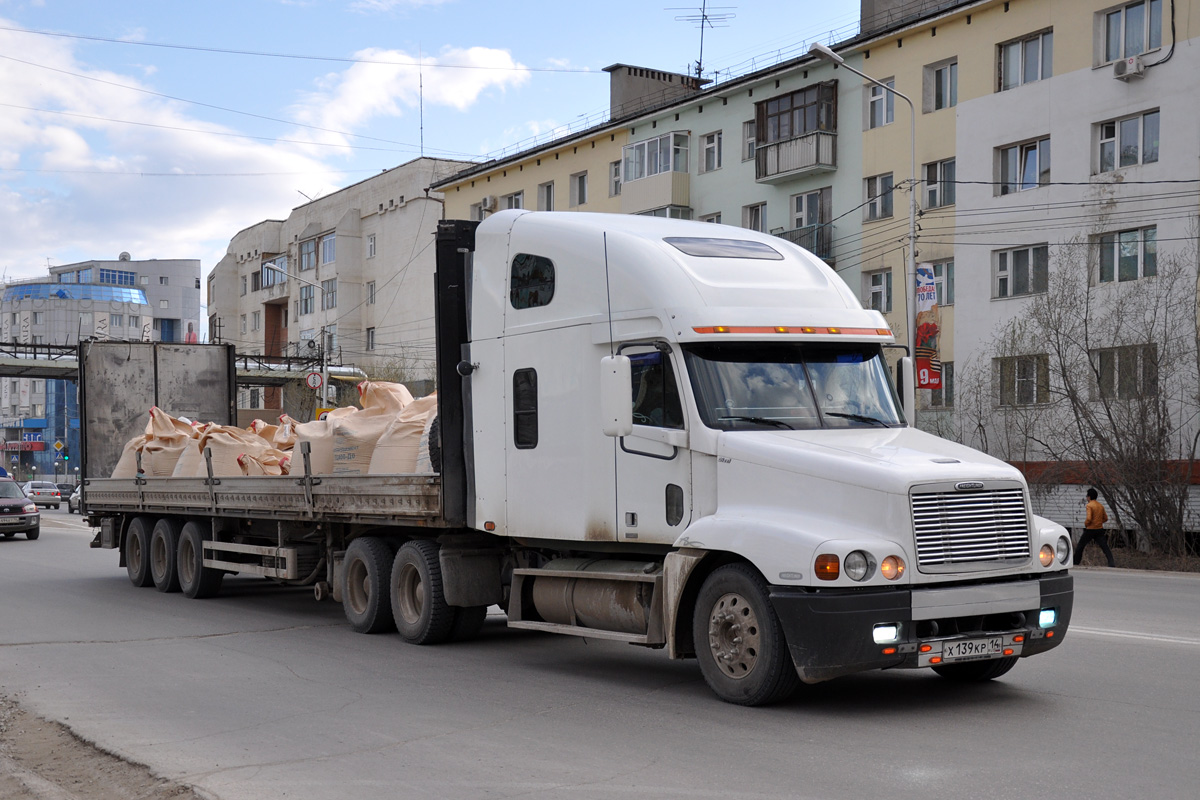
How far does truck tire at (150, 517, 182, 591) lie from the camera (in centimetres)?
1678

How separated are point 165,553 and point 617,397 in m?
10.3

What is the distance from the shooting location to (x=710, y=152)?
42.7m

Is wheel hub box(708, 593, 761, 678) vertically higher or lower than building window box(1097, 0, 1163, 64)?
lower

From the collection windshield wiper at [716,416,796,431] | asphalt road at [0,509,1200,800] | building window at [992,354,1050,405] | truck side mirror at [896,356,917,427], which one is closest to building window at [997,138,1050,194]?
building window at [992,354,1050,405]

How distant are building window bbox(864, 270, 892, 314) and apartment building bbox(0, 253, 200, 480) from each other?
315ft

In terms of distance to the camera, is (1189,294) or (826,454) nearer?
(826,454)

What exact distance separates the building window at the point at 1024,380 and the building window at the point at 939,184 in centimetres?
495

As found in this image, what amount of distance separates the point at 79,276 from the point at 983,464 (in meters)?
156

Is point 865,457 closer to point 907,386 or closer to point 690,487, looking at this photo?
point 690,487

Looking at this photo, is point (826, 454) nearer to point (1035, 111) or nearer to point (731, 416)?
point (731, 416)

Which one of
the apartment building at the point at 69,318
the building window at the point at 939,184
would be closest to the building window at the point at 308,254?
the building window at the point at 939,184

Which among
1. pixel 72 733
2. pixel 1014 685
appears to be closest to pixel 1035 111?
pixel 1014 685

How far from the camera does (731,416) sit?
871cm

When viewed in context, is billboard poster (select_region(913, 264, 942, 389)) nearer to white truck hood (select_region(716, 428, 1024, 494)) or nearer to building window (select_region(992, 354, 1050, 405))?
building window (select_region(992, 354, 1050, 405))
